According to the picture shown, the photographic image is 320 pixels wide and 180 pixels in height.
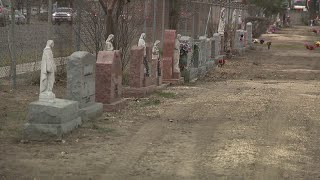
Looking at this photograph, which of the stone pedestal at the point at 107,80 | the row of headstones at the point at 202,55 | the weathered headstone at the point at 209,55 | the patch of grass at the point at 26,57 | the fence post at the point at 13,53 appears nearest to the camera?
the stone pedestal at the point at 107,80

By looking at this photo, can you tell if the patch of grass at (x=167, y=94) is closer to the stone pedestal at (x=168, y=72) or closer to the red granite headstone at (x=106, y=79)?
the stone pedestal at (x=168, y=72)

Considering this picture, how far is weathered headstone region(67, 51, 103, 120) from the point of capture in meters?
9.97

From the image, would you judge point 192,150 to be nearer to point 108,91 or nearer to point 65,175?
point 65,175

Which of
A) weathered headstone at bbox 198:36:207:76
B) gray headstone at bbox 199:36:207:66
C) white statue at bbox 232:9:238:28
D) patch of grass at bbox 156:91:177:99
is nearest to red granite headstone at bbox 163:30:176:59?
patch of grass at bbox 156:91:177:99

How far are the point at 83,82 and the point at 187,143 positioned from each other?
2154 millimetres

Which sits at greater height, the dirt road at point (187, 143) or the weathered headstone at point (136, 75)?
the weathered headstone at point (136, 75)

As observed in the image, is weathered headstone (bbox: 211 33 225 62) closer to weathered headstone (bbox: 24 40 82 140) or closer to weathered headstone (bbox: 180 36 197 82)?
weathered headstone (bbox: 180 36 197 82)

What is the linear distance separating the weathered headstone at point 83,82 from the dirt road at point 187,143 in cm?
27

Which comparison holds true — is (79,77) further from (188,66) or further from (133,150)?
(188,66)

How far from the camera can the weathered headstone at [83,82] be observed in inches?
392

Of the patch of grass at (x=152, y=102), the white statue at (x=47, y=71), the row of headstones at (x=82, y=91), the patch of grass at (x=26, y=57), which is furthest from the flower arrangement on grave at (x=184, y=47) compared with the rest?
the white statue at (x=47, y=71)

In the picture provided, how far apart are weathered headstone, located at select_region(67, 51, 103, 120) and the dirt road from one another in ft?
0.90

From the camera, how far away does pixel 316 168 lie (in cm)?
771

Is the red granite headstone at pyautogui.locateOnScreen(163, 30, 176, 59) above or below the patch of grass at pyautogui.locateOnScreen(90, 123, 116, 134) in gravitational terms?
above
